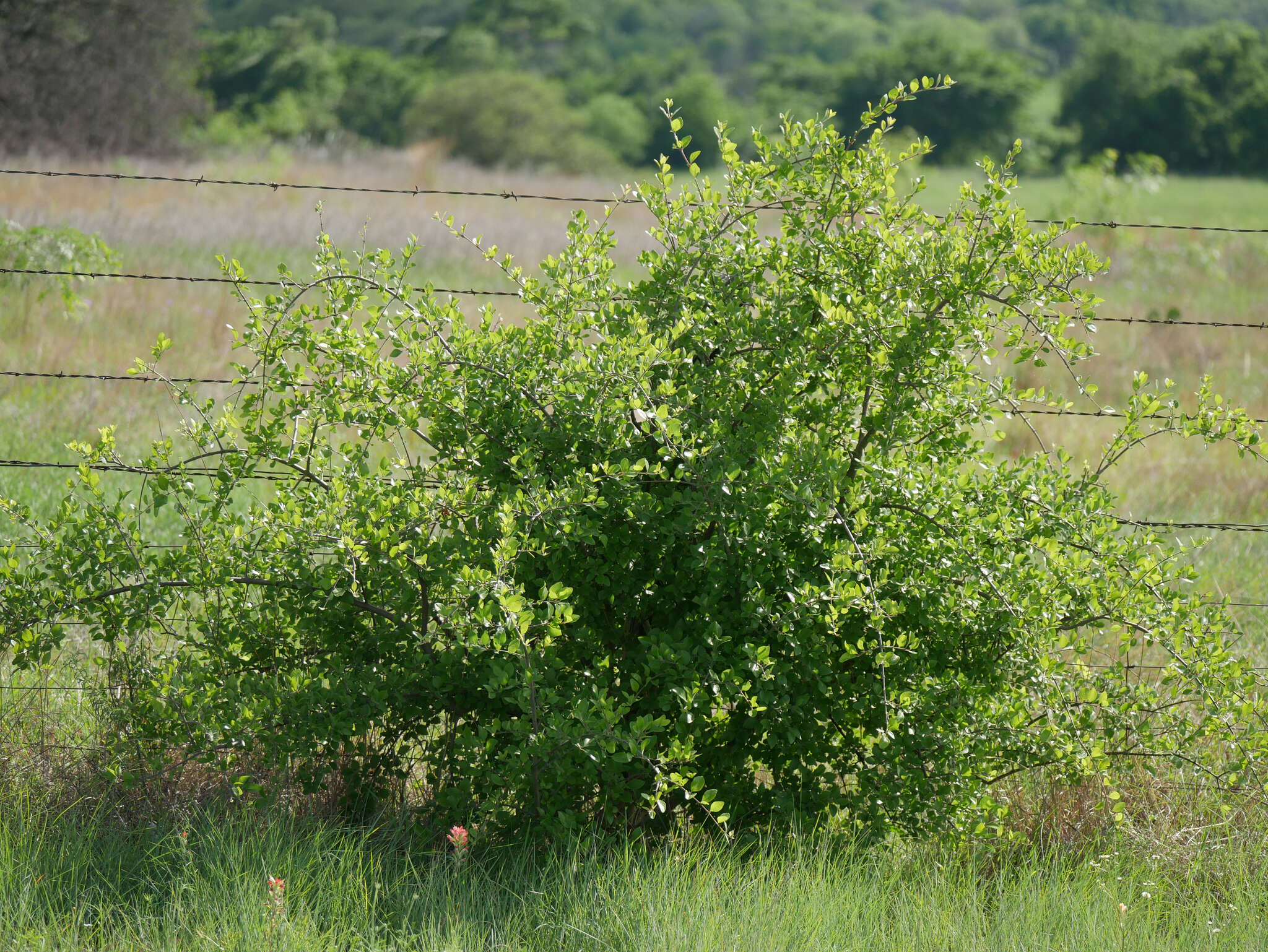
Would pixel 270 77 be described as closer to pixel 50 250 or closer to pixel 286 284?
pixel 50 250

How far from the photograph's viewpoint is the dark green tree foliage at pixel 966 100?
69.5 metres

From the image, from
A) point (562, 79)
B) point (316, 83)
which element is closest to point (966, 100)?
point (562, 79)

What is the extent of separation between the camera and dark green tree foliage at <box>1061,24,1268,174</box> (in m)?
61.2

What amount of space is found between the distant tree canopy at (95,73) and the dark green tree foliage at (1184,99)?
5368cm

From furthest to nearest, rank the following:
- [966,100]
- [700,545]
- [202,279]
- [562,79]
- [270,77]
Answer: [562,79] < [966,100] < [270,77] < [202,279] < [700,545]

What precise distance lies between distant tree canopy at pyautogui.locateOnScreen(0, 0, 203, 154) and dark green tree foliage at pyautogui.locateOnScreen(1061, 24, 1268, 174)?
5368cm

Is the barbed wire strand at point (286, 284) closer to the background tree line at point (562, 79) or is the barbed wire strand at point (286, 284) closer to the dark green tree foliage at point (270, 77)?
the background tree line at point (562, 79)

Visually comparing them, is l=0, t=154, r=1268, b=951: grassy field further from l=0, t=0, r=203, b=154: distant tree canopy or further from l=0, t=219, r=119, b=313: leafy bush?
l=0, t=0, r=203, b=154: distant tree canopy

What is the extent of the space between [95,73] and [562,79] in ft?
199

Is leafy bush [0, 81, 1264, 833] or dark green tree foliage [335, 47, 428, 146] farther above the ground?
dark green tree foliage [335, 47, 428, 146]

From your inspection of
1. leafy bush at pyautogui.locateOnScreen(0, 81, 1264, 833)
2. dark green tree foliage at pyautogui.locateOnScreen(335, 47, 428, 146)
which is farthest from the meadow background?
dark green tree foliage at pyautogui.locateOnScreen(335, 47, 428, 146)

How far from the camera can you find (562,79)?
8544 centimetres

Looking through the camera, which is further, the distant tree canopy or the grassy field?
the distant tree canopy

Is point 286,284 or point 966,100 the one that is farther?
point 966,100
